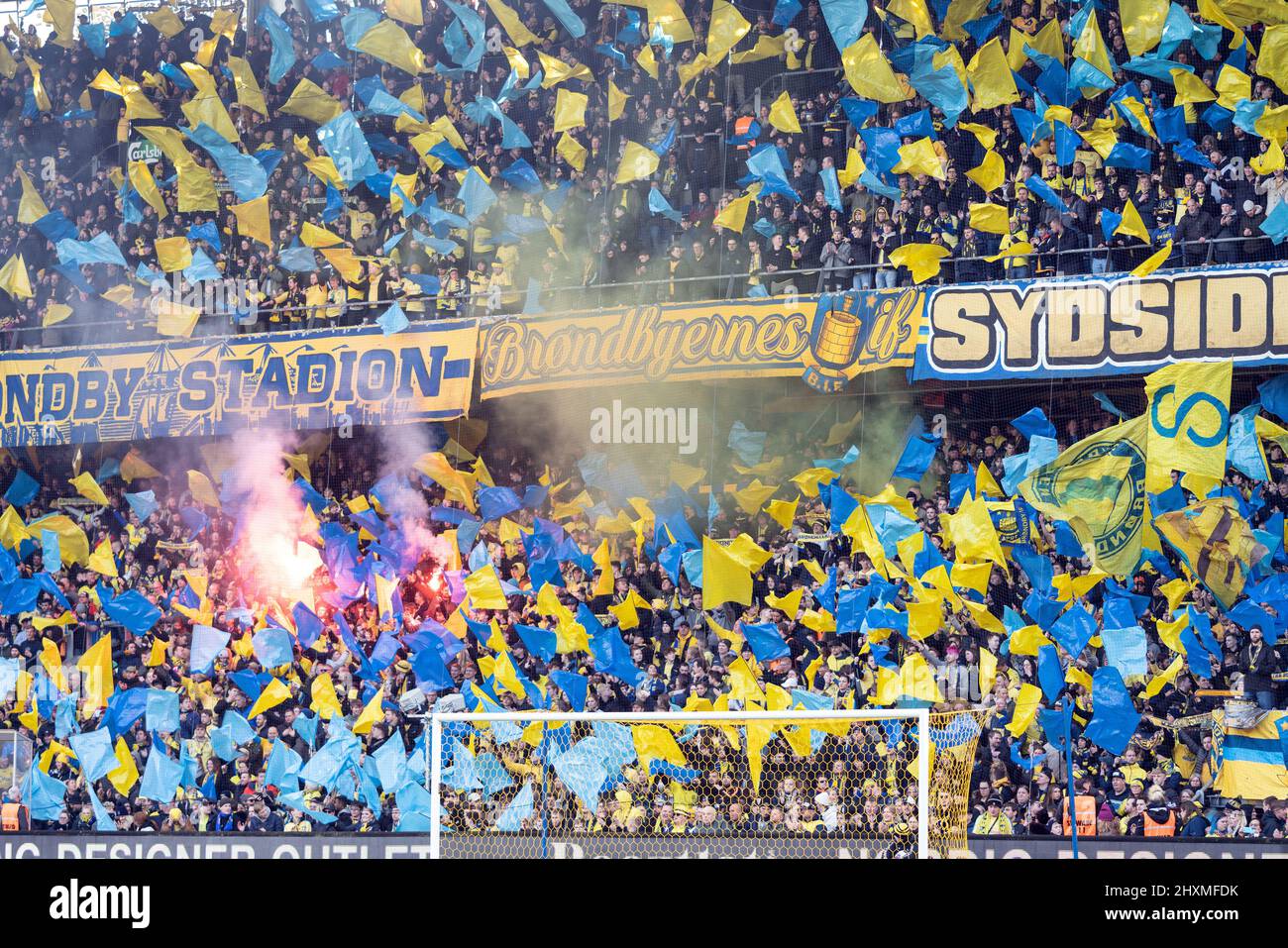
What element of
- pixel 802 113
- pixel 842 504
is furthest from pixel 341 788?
pixel 802 113

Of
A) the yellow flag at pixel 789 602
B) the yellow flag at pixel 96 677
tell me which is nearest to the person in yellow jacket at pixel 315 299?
the yellow flag at pixel 96 677

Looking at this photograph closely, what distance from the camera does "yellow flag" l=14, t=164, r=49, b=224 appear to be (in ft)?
53.8

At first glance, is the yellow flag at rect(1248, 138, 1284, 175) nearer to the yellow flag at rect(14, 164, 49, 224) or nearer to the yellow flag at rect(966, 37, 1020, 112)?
the yellow flag at rect(966, 37, 1020, 112)

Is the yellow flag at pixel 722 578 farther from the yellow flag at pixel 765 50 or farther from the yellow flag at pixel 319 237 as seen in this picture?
the yellow flag at pixel 319 237

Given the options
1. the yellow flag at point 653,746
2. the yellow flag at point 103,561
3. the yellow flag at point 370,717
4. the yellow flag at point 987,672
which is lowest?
the yellow flag at point 653,746

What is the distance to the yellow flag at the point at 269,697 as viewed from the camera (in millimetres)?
Answer: 14031

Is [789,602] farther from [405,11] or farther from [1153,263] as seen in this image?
[405,11]

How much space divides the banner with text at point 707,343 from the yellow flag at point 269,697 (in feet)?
9.92

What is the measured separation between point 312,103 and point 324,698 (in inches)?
219

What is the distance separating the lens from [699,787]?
11859 millimetres

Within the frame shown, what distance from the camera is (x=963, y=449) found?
13156mm

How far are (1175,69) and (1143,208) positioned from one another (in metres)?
1.10

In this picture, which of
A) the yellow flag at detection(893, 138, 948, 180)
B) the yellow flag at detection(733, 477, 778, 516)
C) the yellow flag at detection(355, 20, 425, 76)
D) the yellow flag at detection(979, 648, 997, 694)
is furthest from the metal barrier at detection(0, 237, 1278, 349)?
the yellow flag at detection(979, 648, 997, 694)

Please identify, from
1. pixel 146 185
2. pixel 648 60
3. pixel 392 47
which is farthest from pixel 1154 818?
pixel 146 185
